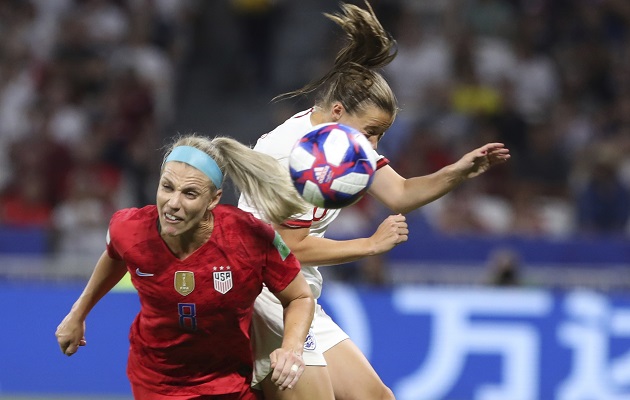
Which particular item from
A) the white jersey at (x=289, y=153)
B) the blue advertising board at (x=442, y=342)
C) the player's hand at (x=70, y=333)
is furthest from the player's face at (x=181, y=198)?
Answer: the blue advertising board at (x=442, y=342)

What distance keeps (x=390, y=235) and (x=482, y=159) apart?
0.54 metres

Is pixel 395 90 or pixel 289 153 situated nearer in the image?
pixel 289 153

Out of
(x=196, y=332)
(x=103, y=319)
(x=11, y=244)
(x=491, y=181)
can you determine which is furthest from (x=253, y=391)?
(x=491, y=181)

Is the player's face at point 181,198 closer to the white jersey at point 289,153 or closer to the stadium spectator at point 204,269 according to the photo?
the stadium spectator at point 204,269

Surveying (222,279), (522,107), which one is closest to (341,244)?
(222,279)

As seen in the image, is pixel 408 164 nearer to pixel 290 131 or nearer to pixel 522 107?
pixel 522 107

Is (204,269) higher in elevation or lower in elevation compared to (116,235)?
lower

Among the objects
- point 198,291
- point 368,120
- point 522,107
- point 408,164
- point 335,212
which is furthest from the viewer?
point 522,107

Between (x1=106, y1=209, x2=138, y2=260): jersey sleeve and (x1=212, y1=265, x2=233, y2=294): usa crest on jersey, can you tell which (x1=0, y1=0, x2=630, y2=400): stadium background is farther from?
(x1=212, y1=265, x2=233, y2=294): usa crest on jersey

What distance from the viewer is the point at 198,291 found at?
14.8ft

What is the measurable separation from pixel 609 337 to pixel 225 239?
17.8 feet

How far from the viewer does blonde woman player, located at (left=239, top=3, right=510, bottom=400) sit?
4.94 metres

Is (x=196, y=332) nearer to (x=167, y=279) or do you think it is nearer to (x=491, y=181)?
(x=167, y=279)

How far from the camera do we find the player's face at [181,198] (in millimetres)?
4426
